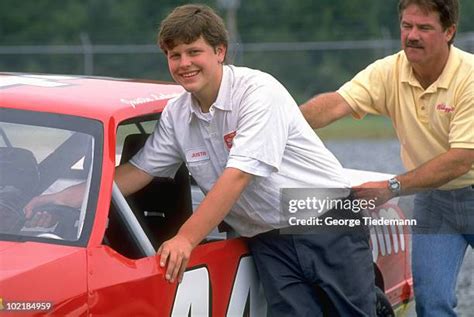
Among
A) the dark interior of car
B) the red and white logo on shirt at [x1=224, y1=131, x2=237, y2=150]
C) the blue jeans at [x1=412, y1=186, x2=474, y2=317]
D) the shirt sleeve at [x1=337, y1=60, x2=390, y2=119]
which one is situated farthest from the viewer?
the shirt sleeve at [x1=337, y1=60, x2=390, y2=119]

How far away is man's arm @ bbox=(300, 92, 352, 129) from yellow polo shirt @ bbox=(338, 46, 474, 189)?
4 cm

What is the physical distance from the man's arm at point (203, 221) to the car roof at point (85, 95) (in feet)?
1.54

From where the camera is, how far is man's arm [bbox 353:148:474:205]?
4637 millimetres

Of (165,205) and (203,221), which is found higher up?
(203,221)

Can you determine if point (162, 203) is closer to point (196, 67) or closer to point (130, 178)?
point (130, 178)

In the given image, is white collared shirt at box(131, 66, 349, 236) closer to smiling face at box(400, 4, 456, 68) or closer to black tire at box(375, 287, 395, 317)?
smiling face at box(400, 4, 456, 68)

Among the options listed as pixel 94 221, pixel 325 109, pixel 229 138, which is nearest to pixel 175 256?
pixel 94 221

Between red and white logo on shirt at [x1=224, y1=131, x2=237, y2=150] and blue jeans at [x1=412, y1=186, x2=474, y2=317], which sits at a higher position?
red and white logo on shirt at [x1=224, y1=131, x2=237, y2=150]

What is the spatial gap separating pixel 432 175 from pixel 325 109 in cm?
68

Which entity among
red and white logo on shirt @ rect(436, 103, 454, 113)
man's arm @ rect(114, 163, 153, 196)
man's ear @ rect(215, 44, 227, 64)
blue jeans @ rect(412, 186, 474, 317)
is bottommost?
blue jeans @ rect(412, 186, 474, 317)

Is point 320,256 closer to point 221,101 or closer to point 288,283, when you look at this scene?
point 288,283

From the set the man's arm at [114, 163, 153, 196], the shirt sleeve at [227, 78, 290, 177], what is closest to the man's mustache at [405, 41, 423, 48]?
the shirt sleeve at [227, 78, 290, 177]

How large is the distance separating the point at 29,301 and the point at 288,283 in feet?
4.06

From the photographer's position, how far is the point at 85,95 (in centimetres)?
426
